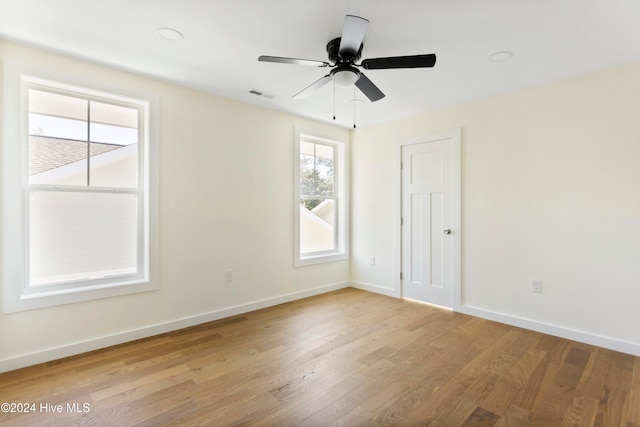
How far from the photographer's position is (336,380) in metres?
2.24

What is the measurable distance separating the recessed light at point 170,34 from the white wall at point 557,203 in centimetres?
294

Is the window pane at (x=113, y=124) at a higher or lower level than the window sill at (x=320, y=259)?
higher

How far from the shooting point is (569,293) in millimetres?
2971

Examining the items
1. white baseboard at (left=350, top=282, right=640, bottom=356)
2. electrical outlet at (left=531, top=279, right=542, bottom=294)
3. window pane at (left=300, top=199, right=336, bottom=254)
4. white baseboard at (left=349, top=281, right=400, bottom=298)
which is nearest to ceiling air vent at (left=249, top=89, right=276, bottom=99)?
window pane at (left=300, top=199, right=336, bottom=254)

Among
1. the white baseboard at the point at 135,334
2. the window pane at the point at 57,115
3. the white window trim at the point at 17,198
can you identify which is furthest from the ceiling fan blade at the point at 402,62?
the white baseboard at the point at 135,334

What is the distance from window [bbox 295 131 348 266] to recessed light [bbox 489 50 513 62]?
2.40 meters

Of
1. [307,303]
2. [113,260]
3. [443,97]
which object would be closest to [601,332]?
[443,97]

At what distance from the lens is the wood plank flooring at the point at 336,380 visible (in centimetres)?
185

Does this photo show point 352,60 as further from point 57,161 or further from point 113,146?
point 57,161

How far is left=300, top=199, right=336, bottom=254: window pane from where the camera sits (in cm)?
445

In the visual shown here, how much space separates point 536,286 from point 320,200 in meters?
2.82

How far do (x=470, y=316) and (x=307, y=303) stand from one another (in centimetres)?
195

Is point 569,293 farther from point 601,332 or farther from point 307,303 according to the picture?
point 307,303

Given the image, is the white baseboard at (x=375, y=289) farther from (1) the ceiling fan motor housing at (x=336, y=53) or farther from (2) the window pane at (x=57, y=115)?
(2) the window pane at (x=57, y=115)
